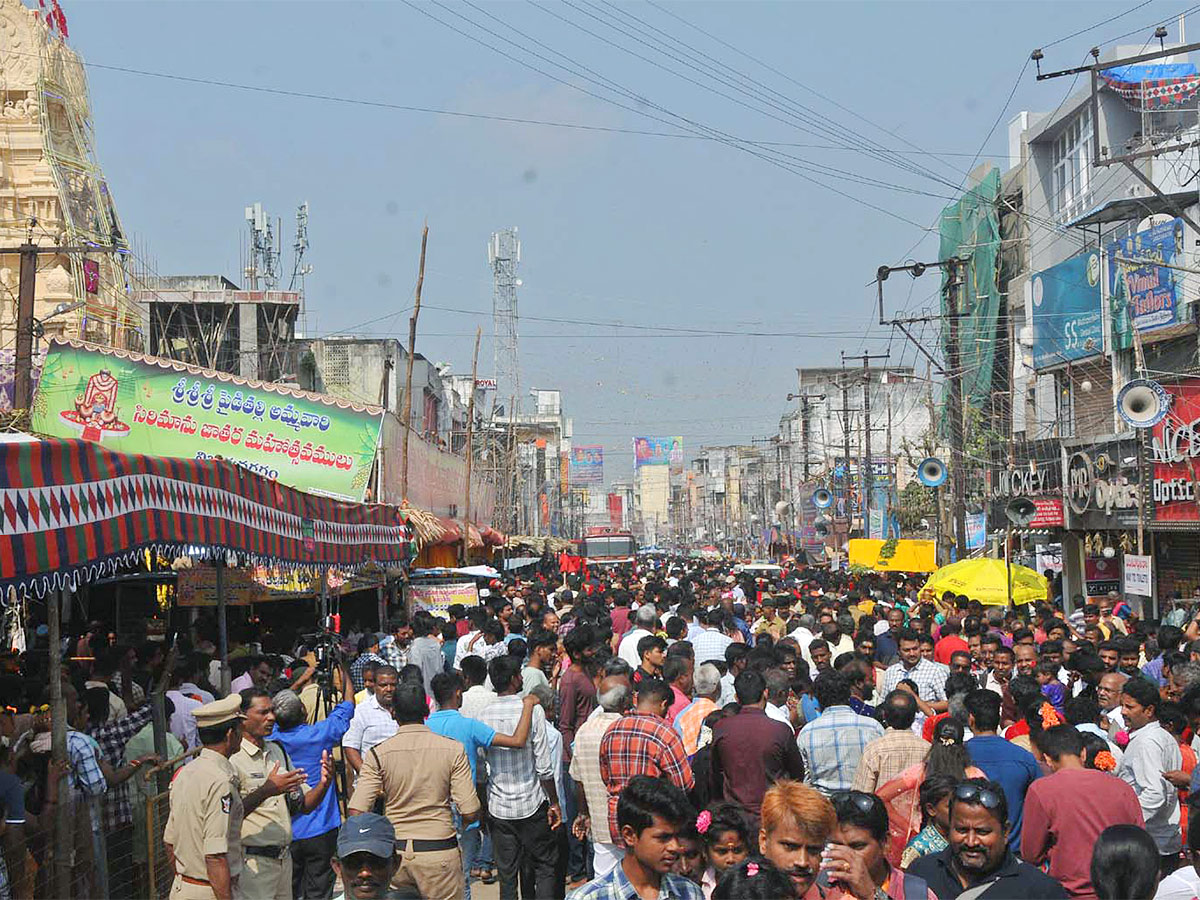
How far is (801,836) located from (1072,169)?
35.2 metres

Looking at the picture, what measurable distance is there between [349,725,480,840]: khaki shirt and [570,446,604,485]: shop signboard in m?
134

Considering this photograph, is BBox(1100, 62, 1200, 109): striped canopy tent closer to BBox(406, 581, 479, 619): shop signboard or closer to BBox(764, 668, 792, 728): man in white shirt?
BBox(406, 581, 479, 619): shop signboard

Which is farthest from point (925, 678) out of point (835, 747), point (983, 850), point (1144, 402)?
point (1144, 402)

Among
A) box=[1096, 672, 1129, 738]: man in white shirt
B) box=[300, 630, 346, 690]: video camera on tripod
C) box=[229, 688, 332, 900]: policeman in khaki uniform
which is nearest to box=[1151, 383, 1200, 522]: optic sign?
box=[1096, 672, 1129, 738]: man in white shirt

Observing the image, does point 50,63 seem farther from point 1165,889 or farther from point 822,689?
point 1165,889

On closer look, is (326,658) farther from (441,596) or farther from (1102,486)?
(1102,486)

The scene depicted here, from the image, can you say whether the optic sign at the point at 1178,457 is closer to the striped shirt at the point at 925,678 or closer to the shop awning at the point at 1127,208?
the shop awning at the point at 1127,208

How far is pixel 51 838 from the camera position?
7.29m

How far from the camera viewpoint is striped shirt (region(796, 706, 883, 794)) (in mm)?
7641

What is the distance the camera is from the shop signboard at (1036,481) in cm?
2883

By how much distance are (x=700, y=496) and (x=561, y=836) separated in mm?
175746

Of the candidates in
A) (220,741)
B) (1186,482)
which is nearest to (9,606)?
(220,741)

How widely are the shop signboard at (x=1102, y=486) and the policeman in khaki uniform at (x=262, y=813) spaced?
20.1 m

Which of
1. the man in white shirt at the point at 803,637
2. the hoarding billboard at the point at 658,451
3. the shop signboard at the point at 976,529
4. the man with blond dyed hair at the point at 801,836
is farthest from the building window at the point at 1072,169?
the hoarding billboard at the point at 658,451
